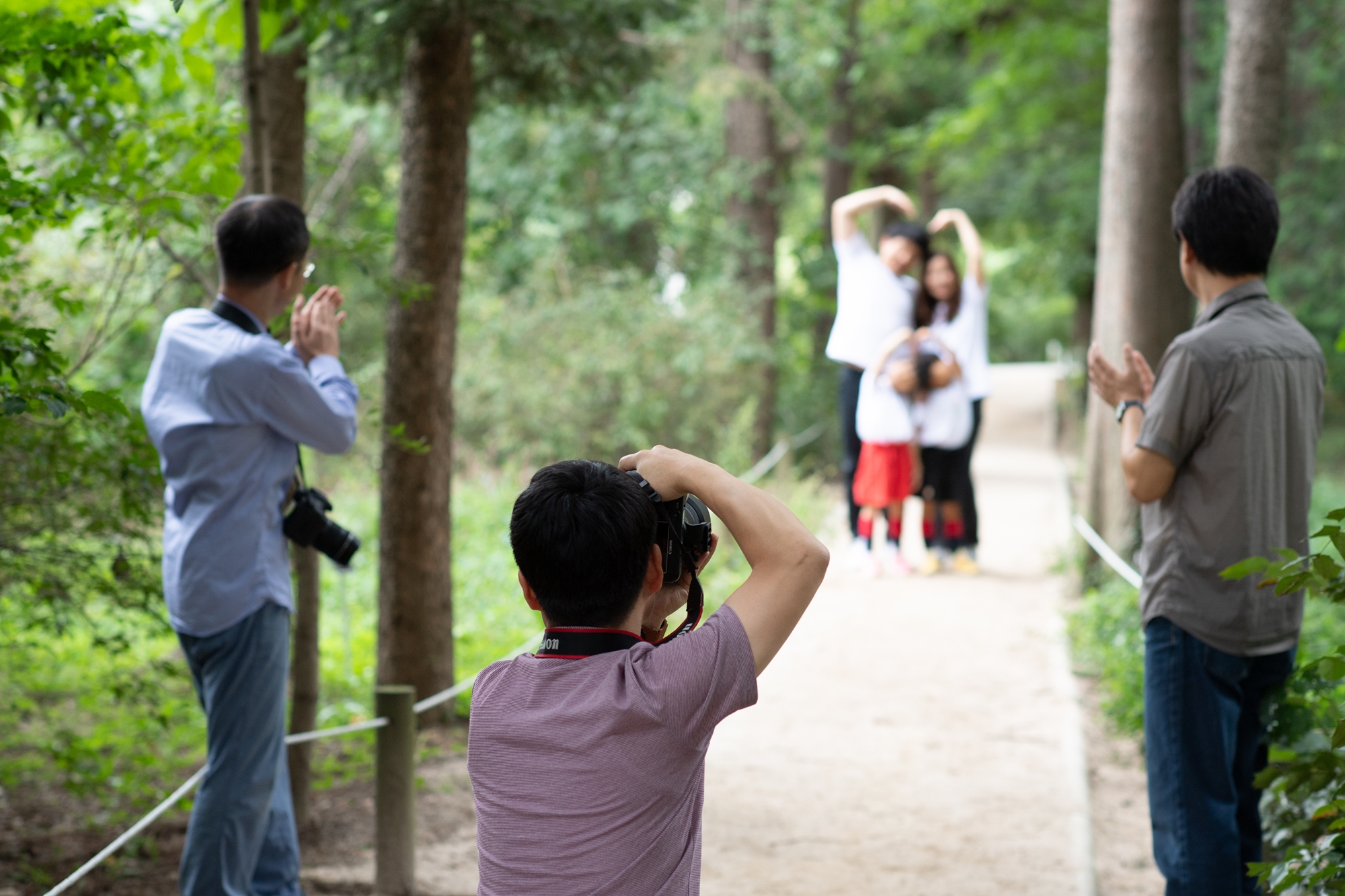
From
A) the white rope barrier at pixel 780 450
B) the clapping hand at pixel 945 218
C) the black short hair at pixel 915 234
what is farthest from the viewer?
the white rope barrier at pixel 780 450

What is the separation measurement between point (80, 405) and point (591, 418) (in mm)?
9115

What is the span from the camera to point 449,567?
579cm

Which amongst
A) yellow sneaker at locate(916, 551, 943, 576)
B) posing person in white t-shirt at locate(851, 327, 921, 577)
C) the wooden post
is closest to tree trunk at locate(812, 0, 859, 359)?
yellow sneaker at locate(916, 551, 943, 576)

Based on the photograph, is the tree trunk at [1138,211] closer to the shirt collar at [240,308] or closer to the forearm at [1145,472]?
the forearm at [1145,472]

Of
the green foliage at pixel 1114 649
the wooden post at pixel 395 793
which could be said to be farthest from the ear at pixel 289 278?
the green foliage at pixel 1114 649

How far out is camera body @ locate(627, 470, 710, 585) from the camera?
209 cm

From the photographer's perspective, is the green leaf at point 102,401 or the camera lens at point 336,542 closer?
the green leaf at point 102,401

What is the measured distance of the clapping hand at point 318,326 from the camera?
11.0 ft

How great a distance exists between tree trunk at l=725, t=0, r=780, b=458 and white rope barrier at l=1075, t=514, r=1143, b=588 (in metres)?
5.09

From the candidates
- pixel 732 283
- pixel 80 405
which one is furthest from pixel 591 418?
pixel 80 405

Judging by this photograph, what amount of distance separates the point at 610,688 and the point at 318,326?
1831mm

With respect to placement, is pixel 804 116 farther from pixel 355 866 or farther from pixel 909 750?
pixel 355 866

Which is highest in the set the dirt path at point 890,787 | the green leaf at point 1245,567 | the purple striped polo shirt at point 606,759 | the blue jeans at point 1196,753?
the green leaf at point 1245,567

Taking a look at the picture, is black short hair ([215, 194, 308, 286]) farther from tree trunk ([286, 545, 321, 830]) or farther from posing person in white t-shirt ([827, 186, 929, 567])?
posing person in white t-shirt ([827, 186, 929, 567])
